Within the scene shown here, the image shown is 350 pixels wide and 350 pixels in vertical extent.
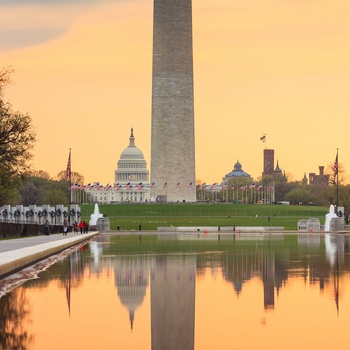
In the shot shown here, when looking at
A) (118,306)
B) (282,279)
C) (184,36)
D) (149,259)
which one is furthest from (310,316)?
(184,36)

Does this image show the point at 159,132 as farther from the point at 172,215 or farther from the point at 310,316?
the point at 310,316

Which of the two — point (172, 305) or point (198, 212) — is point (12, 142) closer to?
point (172, 305)

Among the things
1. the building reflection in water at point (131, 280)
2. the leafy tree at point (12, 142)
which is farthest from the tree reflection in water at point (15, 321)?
the leafy tree at point (12, 142)

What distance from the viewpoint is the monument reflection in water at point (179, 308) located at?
12.4m

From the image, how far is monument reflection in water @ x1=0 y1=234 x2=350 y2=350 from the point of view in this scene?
12398 mm

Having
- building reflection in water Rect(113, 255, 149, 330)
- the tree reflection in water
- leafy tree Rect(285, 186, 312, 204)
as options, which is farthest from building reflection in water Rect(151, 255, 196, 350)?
leafy tree Rect(285, 186, 312, 204)

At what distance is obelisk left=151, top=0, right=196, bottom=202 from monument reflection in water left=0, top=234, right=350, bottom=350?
293 ft

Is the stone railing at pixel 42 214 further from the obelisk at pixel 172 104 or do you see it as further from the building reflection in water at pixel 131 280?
the building reflection in water at pixel 131 280

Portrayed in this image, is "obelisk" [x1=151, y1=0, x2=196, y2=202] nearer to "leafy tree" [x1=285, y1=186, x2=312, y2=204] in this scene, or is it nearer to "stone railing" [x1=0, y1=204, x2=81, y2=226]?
"stone railing" [x1=0, y1=204, x2=81, y2=226]

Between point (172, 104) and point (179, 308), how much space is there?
104 m

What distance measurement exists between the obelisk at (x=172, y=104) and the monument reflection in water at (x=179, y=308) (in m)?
89.3

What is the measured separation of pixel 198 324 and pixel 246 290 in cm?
575

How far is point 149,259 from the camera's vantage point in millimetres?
32188

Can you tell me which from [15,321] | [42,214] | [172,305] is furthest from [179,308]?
[42,214]
